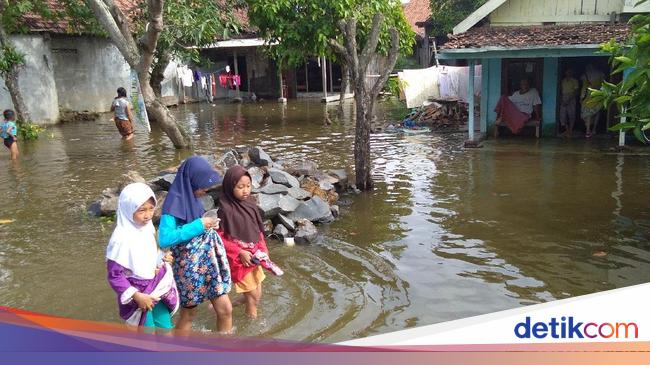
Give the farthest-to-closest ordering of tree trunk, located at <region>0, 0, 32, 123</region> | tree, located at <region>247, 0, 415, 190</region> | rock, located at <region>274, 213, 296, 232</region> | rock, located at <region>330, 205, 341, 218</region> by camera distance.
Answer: tree trunk, located at <region>0, 0, 32, 123</region> → tree, located at <region>247, 0, 415, 190</region> → rock, located at <region>330, 205, 341, 218</region> → rock, located at <region>274, 213, 296, 232</region>

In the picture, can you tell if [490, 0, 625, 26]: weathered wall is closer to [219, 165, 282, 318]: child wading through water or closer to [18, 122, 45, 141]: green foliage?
[219, 165, 282, 318]: child wading through water

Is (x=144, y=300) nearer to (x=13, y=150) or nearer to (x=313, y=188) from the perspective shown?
(x=313, y=188)

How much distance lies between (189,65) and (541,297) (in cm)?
2504

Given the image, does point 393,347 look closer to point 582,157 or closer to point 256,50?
point 582,157

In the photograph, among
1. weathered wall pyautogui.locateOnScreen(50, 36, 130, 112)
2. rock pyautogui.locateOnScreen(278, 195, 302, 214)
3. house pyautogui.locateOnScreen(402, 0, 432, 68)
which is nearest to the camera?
rock pyautogui.locateOnScreen(278, 195, 302, 214)

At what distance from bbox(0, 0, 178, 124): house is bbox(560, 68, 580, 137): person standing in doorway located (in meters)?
11.9

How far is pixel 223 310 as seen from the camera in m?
4.26

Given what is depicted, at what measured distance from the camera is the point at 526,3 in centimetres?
1398

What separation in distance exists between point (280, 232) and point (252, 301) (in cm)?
247

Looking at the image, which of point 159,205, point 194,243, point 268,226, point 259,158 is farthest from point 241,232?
point 259,158

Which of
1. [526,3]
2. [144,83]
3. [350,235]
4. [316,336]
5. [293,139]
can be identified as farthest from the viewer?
[293,139]

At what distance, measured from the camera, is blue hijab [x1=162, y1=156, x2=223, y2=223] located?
393 centimetres

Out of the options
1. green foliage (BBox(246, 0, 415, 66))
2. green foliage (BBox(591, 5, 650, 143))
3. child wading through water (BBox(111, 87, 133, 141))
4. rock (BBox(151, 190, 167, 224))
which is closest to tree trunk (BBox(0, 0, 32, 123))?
child wading through water (BBox(111, 87, 133, 141))

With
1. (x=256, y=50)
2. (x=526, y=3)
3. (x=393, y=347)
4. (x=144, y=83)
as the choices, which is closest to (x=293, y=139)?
(x=144, y=83)
